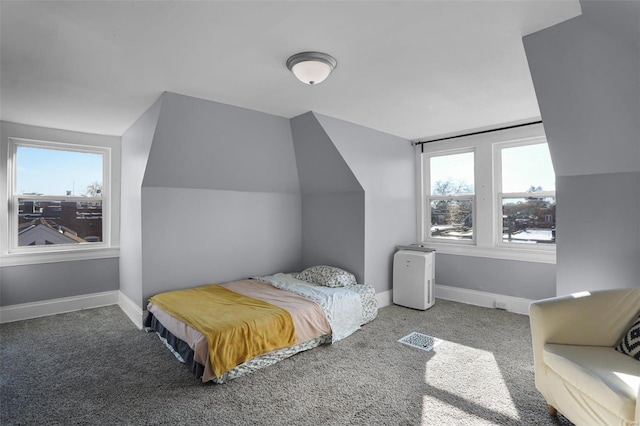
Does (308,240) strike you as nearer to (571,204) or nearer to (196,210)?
(196,210)

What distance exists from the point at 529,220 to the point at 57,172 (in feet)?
19.7

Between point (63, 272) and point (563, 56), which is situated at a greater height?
point (563, 56)

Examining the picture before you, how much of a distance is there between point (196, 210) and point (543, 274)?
4191 mm

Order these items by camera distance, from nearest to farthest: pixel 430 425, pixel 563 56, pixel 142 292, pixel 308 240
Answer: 1. pixel 430 425
2. pixel 563 56
3. pixel 142 292
4. pixel 308 240

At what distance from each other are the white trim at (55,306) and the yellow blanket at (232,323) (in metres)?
1.52

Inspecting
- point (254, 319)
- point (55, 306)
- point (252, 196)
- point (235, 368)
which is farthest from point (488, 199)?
point (55, 306)

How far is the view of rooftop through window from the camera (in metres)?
3.93

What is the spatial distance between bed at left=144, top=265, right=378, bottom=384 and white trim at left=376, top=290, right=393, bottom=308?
0.51 m

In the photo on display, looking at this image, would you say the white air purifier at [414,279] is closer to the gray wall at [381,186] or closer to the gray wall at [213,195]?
the gray wall at [381,186]

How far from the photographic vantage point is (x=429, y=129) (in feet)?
14.0

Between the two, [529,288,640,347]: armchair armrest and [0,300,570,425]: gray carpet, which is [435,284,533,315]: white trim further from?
[529,288,640,347]: armchair armrest

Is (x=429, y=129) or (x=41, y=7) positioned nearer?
(x=41, y=7)

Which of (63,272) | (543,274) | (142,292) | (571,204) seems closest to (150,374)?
(142,292)

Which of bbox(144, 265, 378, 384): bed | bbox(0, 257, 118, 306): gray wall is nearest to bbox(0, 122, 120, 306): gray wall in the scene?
bbox(0, 257, 118, 306): gray wall
